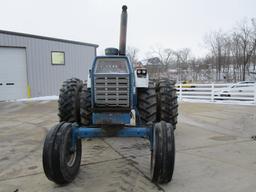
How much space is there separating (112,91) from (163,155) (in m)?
1.16

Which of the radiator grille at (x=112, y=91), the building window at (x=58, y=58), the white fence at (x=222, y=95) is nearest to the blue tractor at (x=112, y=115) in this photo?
the radiator grille at (x=112, y=91)

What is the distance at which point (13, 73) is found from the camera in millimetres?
14031

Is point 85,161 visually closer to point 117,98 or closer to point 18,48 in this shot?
point 117,98

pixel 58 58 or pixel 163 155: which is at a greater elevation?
pixel 58 58

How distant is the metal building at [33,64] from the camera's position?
1376 cm

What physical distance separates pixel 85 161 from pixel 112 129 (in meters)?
0.95

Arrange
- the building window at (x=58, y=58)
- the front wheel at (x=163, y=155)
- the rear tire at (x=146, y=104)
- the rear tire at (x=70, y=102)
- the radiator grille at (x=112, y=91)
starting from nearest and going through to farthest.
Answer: the front wheel at (x=163, y=155)
the radiator grille at (x=112, y=91)
the rear tire at (x=146, y=104)
the rear tire at (x=70, y=102)
the building window at (x=58, y=58)

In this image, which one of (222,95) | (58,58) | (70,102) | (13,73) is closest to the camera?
(70,102)

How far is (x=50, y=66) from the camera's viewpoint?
1540cm

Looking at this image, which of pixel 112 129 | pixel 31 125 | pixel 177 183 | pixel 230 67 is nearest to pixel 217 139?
pixel 177 183

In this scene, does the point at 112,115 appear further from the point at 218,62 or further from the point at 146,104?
the point at 218,62

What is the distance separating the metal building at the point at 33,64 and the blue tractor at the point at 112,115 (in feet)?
34.6

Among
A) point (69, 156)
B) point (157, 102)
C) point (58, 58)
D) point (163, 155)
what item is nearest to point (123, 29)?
point (157, 102)

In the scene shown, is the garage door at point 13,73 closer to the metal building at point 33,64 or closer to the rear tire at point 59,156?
the metal building at point 33,64
